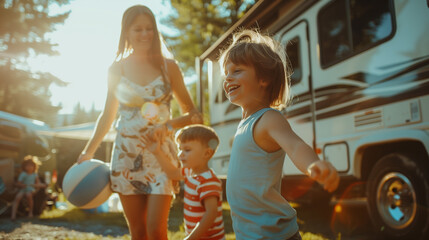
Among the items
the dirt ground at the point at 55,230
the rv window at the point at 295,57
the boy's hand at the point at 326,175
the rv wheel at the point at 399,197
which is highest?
the rv window at the point at 295,57

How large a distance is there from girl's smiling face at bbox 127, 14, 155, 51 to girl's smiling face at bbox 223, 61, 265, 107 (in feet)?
3.26

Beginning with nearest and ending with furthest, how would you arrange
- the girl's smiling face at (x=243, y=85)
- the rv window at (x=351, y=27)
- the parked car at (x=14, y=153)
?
the girl's smiling face at (x=243, y=85) → the rv window at (x=351, y=27) → the parked car at (x=14, y=153)

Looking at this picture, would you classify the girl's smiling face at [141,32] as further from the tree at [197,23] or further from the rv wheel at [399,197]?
the tree at [197,23]

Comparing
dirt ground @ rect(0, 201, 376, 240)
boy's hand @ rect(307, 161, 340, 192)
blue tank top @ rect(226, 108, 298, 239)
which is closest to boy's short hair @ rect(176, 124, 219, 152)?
blue tank top @ rect(226, 108, 298, 239)

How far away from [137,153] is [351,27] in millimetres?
3172

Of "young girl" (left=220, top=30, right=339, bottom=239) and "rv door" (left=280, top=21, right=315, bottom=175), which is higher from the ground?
"rv door" (left=280, top=21, right=315, bottom=175)

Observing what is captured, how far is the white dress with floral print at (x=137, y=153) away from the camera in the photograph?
2.39 m

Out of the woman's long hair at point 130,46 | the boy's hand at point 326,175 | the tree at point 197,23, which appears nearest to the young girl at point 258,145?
the boy's hand at point 326,175

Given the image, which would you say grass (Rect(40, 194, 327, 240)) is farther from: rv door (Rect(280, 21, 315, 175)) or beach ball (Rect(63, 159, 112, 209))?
beach ball (Rect(63, 159, 112, 209))

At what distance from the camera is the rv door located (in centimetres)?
508

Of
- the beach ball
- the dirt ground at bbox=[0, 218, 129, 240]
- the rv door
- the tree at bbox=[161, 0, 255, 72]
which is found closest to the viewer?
the beach ball

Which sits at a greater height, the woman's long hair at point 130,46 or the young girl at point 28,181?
the woman's long hair at point 130,46

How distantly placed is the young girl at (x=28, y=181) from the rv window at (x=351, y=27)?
A: 6.43 m

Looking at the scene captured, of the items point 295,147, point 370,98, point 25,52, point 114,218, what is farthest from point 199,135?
point 25,52
